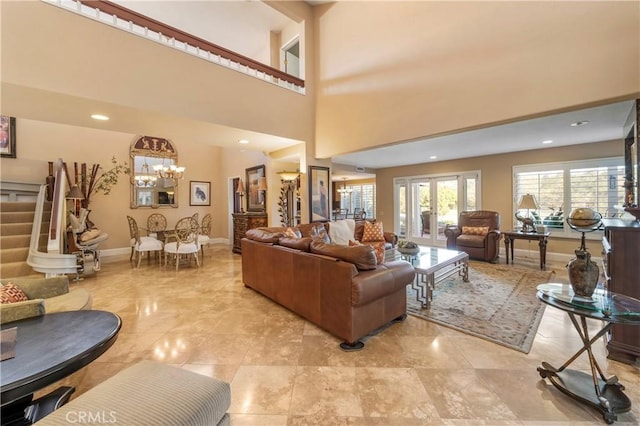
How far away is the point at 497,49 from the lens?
9.89 feet

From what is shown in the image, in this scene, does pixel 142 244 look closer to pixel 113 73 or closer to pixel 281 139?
pixel 113 73

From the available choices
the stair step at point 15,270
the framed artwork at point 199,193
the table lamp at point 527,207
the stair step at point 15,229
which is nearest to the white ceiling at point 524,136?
the table lamp at point 527,207

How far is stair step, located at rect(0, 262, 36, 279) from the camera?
12.8 ft

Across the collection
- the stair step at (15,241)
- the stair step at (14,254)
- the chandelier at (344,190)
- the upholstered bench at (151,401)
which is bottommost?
the upholstered bench at (151,401)

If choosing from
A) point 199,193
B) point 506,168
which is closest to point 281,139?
point 199,193

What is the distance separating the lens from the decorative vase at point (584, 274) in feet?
5.88

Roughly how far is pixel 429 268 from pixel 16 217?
709cm

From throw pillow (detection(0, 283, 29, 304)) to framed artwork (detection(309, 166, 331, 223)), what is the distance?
404 centimetres

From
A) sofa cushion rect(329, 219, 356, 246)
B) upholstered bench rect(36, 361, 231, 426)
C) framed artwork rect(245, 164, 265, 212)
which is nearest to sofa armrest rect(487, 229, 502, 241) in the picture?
sofa cushion rect(329, 219, 356, 246)

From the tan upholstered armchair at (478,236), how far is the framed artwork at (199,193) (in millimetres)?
7169

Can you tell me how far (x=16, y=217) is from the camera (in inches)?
181

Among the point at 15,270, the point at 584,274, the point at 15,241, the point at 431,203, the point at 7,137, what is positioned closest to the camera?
the point at 584,274

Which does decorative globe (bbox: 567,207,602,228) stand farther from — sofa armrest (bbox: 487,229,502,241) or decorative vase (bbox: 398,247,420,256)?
sofa armrest (bbox: 487,229,502,241)

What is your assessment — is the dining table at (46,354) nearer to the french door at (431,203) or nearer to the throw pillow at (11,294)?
the throw pillow at (11,294)
